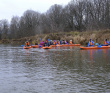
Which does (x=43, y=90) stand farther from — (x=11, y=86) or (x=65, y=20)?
(x=65, y=20)

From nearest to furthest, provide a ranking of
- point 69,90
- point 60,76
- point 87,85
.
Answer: point 69,90, point 87,85, point 60,76

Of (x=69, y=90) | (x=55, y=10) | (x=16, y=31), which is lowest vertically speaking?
(x=69, y=90)

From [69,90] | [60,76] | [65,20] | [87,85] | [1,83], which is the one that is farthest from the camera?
[65,20]

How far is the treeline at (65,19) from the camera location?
55950 mm

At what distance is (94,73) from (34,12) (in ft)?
243

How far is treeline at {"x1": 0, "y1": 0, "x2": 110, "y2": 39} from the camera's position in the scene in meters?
56.0

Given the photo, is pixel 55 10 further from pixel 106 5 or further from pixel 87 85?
pixel 87 85

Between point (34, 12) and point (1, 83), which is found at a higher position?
point (34, 12)

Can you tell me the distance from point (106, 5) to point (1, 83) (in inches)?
2043

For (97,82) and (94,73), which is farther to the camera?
(94,73)

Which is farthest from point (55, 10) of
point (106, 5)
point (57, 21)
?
point (106, 5)

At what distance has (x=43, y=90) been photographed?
318 inches

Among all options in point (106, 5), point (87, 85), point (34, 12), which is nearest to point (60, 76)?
point (87, 85)

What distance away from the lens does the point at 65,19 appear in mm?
67688
